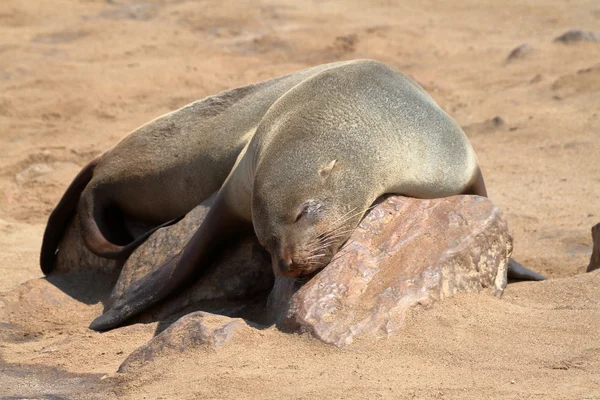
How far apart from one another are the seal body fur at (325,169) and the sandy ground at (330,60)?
0.45 meters

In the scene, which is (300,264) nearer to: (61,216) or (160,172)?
(160,172)

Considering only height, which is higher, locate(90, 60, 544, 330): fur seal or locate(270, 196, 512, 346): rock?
locate(90, 60, 544, 330): fur seal

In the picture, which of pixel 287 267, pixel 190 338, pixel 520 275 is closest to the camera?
pixel 190 338

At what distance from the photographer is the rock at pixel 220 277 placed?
5.05m

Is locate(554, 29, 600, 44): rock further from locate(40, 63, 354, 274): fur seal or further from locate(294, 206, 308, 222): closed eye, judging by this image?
locate(294, 206, 308, 222): closed eye

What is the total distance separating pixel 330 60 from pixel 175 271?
673 cm

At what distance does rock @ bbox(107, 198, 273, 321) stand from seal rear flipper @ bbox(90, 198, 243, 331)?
0.07m

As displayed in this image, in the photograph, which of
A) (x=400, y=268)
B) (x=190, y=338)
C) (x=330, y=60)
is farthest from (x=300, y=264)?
(x=330, y=60)

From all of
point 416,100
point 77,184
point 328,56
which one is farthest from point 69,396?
point 328,56

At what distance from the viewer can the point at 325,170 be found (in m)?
4.37

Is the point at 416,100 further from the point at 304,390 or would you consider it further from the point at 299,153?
the point at 304,390

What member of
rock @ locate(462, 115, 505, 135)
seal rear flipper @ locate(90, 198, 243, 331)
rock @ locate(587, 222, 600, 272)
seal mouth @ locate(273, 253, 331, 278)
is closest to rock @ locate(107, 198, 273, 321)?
seal rear flipper @ locate(90, 198, 243, 331)

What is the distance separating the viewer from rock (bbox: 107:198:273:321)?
505cm

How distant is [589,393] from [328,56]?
888cm
